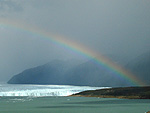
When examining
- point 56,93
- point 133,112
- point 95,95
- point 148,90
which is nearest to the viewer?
point 133,112

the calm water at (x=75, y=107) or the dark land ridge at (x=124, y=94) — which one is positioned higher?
the dark land ridge at (x=124, y=94)

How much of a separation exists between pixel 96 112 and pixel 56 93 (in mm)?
109111

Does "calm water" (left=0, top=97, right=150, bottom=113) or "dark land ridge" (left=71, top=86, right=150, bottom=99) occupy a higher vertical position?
"dark land ridge" (left=71, top=86, right=150, bottom=99)

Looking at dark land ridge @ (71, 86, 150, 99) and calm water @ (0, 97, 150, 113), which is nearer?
calm water @ (0, 97, 150, 113)

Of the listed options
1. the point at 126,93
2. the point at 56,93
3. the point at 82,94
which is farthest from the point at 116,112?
the point at 56,93

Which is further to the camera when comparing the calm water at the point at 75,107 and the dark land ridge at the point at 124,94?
the dark land ridge at the point at 124,94

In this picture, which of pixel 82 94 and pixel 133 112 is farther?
pixel 82 94

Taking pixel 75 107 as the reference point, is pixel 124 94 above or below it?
above

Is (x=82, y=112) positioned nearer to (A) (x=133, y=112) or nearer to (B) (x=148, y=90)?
(A) (x=133, y=112)

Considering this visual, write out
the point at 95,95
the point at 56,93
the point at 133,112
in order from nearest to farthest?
the point at 133,112 < the point at 95,95 < the point at 56,93

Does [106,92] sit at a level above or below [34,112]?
above

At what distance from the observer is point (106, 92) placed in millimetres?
140000

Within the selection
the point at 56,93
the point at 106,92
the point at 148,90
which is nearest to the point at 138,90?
the point at 148,90

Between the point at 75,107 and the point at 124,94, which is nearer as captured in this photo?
the point at 75,107
